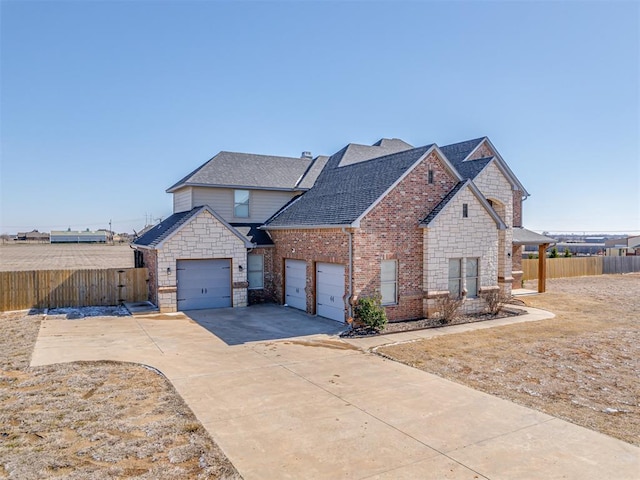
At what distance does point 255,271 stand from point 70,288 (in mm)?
7684

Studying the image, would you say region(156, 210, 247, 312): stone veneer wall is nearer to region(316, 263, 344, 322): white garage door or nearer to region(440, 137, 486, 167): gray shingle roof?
region(316, 263, 344, 322): white garage door

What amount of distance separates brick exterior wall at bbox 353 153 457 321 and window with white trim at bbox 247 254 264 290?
22.5ft

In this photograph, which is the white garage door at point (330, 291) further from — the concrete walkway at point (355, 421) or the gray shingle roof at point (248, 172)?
the gray shingle roof at point (248, 172)

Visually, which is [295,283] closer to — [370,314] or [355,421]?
[370,314]

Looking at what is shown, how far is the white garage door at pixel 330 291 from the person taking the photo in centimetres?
1519

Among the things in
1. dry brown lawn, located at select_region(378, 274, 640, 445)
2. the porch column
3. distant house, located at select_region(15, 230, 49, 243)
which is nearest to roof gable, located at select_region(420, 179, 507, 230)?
dry brown lawn, located at select_region(378, 274, 640, 445)

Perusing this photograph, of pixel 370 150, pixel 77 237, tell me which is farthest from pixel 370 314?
pixel 77 237

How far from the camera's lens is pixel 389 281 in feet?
50.5

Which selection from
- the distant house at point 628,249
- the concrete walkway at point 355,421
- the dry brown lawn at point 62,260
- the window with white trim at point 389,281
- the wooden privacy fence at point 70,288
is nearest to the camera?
the concrete walkway at point 355,421

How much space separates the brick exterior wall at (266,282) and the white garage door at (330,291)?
12.8 ft

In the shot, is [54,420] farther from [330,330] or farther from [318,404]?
[330,330]

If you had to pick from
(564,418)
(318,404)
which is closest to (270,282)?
(318,404)

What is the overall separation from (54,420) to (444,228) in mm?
12872

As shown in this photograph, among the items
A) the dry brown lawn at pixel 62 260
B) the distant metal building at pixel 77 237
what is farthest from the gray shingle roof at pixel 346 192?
the distant metal building at pixel 77 237
